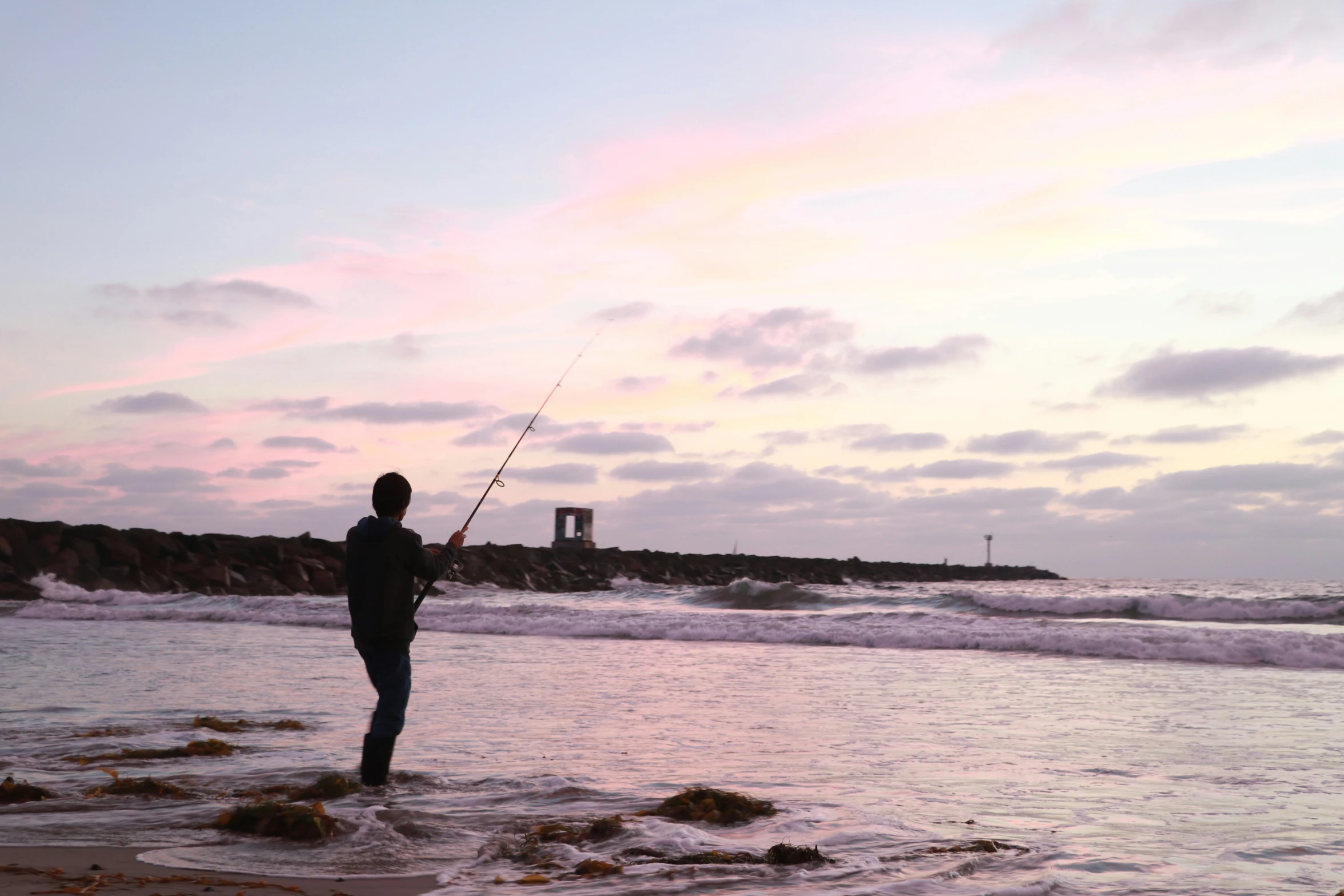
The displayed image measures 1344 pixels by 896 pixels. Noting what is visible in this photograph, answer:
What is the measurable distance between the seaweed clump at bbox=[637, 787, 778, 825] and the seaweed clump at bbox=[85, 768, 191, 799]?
6.56 ft

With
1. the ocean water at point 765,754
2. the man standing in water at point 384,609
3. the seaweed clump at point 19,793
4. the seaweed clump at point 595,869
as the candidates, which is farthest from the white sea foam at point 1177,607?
the seaweed clump at point 19,793

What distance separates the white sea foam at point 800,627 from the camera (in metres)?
11.5

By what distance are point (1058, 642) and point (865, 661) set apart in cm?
297

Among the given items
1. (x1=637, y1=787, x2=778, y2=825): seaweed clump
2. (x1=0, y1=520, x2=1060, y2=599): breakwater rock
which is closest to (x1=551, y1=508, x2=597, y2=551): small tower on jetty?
(x1=0, y1=520, x2=1060, y2=599): breakwater rock

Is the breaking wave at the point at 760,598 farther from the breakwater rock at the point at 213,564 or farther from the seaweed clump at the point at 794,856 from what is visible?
the seaweed clump at the point at 794,856

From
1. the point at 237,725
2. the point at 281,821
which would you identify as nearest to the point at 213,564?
the point at 237,725

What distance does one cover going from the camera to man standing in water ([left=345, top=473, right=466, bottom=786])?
4.61 meters

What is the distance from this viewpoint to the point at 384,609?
4.63 meters

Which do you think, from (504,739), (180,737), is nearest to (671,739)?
(504,739)

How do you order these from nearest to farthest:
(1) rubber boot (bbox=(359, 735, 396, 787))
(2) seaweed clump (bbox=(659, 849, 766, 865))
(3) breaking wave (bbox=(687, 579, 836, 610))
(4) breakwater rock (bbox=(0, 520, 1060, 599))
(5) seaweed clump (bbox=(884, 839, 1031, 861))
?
(2) seaweed clump (bbox=(659, 849, 766, 865)) → (5) seaweed clump (bbox=(884, 839, 1031, 861)) → (1) rubber boot (bbox=(359, 735, 396, 787)) → (4) breakwater rock (bbox=(0, 520, 1060, 599)) → (3) breaking wave (bbox=(687, 579, 836, 610))

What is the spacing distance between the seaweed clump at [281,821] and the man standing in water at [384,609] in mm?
721

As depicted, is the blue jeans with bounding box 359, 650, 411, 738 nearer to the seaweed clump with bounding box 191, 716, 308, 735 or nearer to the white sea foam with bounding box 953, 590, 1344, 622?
the seaweed clump with bounding box 191, 716, 308, 735

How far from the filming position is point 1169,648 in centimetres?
1167

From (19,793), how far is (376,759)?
4.55 ft
